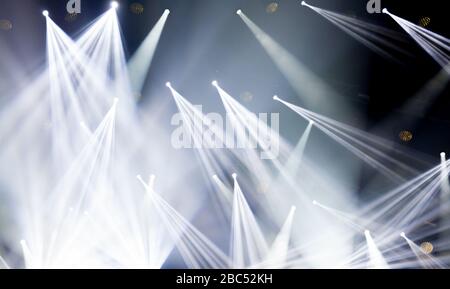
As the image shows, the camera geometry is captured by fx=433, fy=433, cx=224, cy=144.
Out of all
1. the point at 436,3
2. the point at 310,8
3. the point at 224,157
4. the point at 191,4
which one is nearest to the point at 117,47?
the point at 191,4

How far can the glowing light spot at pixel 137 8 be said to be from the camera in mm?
3912

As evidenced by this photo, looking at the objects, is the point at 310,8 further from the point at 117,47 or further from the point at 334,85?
the point at 117,47

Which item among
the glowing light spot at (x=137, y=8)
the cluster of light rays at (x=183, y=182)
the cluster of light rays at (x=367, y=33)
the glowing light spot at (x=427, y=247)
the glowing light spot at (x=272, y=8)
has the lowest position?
the glowing light spot at (x=427, y=247)

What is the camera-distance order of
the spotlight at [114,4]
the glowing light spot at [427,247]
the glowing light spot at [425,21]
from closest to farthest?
the glowing light spot at [427,247] < the glowing light spot at [425,21] < the spotlight at [114,4]

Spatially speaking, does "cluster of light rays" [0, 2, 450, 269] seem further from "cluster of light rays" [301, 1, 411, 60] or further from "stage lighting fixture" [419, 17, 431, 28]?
"stage lighting fixture" [419, 17, 431, 28]

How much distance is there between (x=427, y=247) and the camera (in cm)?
370

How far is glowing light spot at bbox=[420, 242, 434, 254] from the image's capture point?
3.69 meters

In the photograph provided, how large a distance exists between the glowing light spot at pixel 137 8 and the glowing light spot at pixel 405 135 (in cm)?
257

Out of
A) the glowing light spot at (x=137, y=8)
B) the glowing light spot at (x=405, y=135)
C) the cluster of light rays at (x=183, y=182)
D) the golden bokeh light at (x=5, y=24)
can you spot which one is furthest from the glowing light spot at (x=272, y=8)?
the golden bokeh light at (x=5, y=24)

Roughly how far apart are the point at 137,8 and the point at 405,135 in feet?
8.72

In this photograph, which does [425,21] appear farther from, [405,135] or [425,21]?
[405,135]

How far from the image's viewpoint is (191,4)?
3889 mm

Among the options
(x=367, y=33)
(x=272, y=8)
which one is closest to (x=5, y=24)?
(x=272, y=8)

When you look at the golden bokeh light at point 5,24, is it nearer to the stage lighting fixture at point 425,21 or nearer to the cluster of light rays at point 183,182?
the cluster of light rays at point 183,182
